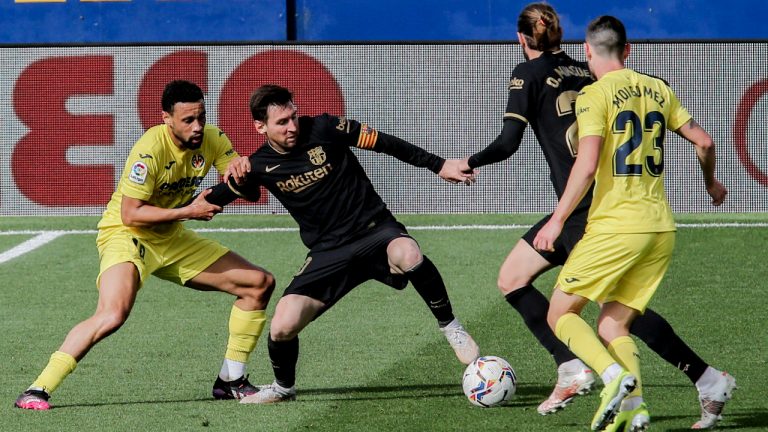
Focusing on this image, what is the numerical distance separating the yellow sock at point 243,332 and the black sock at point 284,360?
0.32 meters

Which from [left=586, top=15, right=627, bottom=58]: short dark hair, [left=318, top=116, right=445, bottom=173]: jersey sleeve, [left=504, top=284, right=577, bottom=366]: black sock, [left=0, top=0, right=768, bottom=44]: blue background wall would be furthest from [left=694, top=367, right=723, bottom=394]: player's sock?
[left=0, top=0, right=768, bottom=44]: blue background wall

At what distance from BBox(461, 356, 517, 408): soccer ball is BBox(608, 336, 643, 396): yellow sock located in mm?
1068

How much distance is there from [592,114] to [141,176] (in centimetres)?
293

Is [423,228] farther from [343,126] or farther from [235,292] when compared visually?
[343,126]

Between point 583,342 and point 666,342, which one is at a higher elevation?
point 583,342

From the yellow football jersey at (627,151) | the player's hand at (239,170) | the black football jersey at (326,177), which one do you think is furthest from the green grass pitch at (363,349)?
A: the player's hand at (239,170)

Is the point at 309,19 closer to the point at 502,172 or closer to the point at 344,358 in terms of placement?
the point at 502,172

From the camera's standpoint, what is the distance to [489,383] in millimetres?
6934

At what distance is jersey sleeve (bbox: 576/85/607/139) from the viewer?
5.77m

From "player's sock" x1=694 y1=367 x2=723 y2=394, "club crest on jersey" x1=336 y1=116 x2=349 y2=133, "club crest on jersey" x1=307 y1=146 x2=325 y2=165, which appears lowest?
"player's sock" x1=694 y1=367 x2=723 y2=394

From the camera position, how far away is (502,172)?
1596 cm

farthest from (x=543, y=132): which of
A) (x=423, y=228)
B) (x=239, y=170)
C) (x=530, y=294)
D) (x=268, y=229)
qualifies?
(x=268, y=229)

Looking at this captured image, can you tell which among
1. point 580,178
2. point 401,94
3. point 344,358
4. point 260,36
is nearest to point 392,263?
point 344,358

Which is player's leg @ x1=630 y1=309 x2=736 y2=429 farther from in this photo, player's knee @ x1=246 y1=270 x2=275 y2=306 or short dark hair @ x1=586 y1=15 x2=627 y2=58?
player's knee @ x1=246 y1=270 x2=275 y2=306
